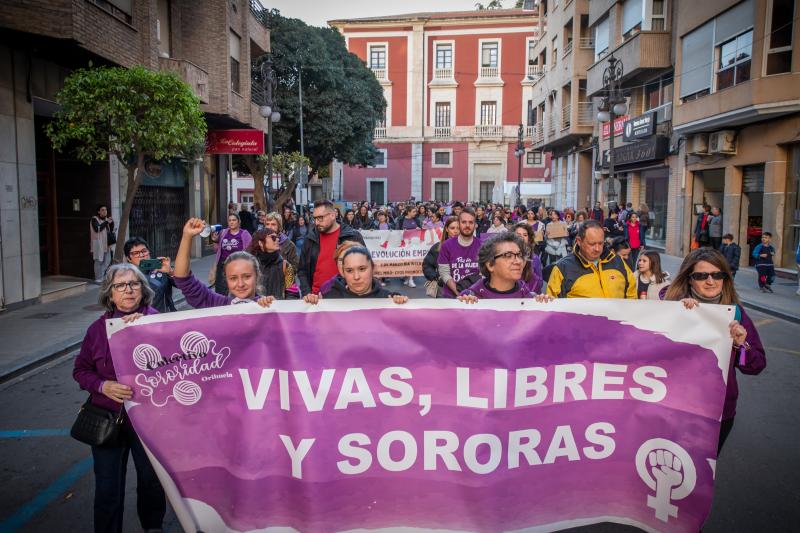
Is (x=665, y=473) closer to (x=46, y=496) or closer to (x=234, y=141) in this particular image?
(x=46, y=496)

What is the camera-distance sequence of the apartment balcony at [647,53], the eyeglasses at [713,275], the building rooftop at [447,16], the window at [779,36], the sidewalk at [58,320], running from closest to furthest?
1. the eyeglasses at [713,275]
2. the sidewalk at [58,320]
3. the window at [779,36]
4. the apartment balcony at [647,53]
5. the building rooftop at [447,16]

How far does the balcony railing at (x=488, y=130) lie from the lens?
2261 inches

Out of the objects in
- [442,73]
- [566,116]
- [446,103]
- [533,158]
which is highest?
[442,73]

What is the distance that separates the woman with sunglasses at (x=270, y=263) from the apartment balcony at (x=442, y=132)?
52.2m

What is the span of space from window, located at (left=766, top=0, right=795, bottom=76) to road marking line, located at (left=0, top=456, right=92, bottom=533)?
1808cm

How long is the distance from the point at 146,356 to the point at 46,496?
1.81 meters

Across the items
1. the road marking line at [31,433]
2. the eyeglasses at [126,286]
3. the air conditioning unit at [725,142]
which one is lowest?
the road marking line at [31,433]

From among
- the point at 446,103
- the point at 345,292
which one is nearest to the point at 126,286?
the point at 345,292

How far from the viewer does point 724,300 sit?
3926 millimetres

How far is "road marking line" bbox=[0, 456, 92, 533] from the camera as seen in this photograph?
4109 mm

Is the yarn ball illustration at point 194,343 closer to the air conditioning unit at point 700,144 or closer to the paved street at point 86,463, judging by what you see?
the paved street at point 86,463

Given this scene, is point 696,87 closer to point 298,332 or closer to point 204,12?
point 204,12

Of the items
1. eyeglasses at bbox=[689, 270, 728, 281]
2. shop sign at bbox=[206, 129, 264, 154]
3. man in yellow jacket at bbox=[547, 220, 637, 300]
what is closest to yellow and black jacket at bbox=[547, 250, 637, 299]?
man in yellow jacket at bbox=[547, 220, 637, 300]

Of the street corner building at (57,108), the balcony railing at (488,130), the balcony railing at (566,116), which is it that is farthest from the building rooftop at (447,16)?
the street corner building at (57,108)
